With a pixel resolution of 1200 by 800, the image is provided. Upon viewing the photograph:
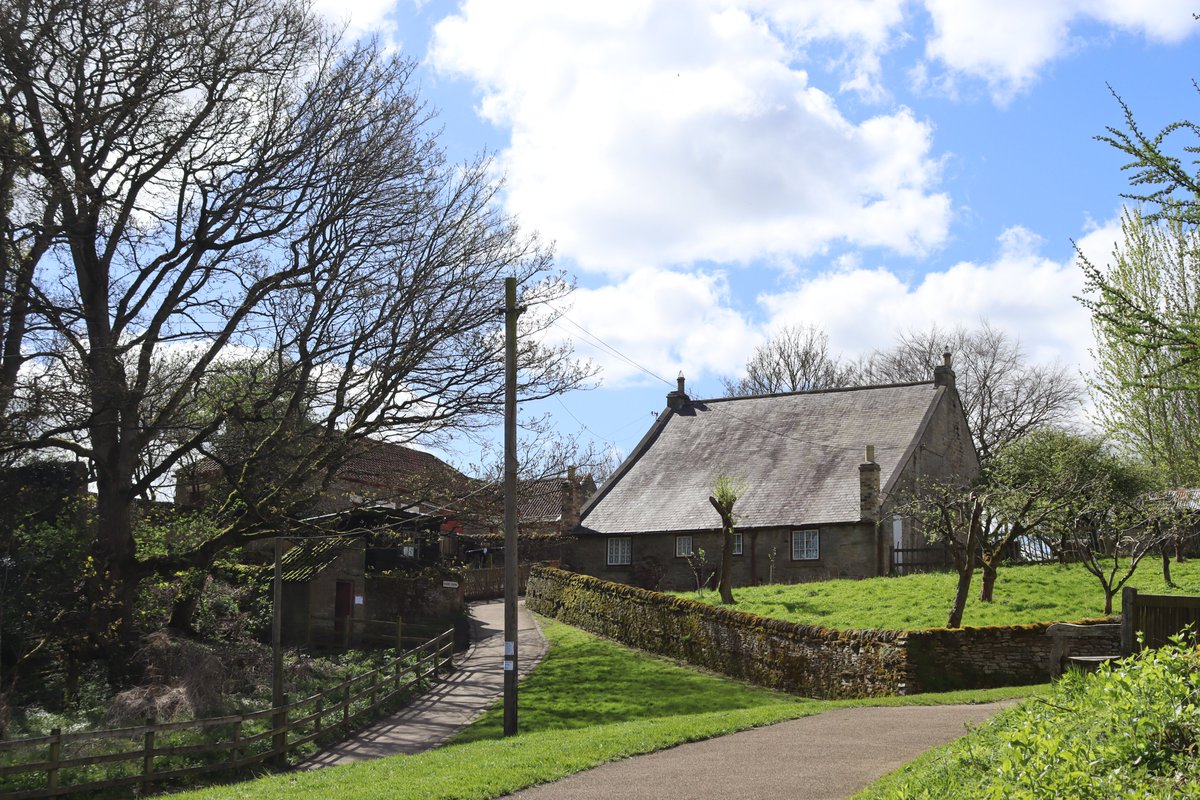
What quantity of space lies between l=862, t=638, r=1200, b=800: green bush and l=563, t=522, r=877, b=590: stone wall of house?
97.2 ft

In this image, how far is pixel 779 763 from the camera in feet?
47.0

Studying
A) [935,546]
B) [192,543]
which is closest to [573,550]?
[935,546]

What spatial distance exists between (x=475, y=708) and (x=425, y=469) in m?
5.84

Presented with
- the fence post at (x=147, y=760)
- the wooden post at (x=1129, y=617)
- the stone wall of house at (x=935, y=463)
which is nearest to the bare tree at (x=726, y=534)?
the stone wall of house at (x=935, y=463)

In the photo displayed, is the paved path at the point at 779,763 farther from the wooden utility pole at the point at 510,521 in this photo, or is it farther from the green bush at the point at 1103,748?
the wooden utility pole at the point at 510,521

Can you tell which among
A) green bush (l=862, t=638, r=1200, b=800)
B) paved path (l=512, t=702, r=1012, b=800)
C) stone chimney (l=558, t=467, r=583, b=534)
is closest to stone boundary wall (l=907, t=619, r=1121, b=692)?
paved path (l=512, t=702, r=1012, b=800)

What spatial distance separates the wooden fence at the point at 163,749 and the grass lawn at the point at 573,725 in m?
1.94

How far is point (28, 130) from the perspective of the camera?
68.5 feet

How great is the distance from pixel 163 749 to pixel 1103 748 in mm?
15443

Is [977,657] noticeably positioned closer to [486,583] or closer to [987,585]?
[987,585]

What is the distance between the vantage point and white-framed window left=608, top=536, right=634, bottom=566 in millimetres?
45156

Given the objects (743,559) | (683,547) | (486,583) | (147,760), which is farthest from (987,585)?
(486,583)

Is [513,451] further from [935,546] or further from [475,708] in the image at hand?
[935,546]

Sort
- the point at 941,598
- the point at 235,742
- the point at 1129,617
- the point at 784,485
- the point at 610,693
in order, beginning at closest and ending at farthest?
the point at 1129,617 < the point at 235,742 < the point at 610,693 < the point at 941,598 < the point at 784,485
